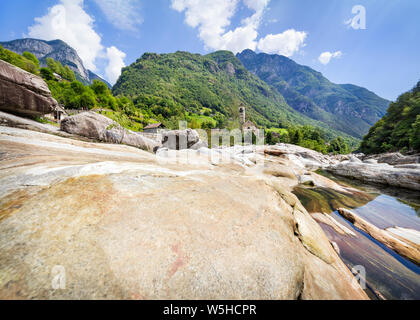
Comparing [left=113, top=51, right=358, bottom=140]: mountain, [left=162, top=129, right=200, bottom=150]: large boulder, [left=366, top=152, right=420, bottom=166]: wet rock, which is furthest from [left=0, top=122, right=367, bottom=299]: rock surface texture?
[left=113, top=51, right=358, bottom=140]: mountain

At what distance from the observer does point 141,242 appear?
1.99 m

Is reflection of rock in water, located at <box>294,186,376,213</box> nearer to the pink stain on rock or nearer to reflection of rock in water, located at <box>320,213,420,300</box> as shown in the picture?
reflection of rock in water, located at <box>320,213,420,300</box>

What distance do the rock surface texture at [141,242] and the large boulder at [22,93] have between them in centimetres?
659

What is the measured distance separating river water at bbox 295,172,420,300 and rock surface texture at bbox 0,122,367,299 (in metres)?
2.12

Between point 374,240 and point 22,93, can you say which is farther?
point 22,93

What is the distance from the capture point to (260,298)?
186 centimetres

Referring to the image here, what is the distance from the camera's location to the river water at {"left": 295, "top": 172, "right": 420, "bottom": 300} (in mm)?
3729

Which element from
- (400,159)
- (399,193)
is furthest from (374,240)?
(400,159)

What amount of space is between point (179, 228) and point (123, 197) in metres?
1.25

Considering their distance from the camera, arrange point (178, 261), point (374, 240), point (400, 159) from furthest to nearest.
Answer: point (400, 159), point (374, 240), point (178, 261)

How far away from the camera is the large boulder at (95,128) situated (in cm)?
945

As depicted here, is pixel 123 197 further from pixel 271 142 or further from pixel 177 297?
pixel 271 142

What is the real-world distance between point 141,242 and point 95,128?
11.6m

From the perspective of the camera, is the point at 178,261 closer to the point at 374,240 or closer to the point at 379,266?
the point at 379,266
